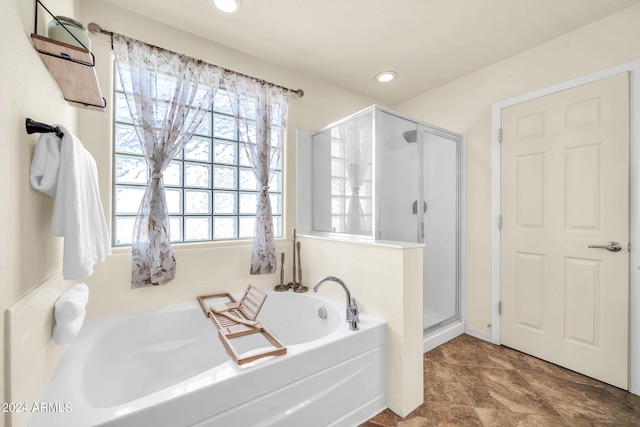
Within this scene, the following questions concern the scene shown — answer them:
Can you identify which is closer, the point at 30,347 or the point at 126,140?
the point at 30,347

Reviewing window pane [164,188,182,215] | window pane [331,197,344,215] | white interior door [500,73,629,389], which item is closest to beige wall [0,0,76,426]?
window pane [164,188,182,215]

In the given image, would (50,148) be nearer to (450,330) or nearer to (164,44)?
(164,44)

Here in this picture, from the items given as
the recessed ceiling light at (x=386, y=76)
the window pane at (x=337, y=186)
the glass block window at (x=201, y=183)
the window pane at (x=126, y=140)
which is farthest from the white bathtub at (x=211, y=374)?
the recessed ceiling light at (x=386, y=76)

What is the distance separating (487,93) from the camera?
7.77 feet

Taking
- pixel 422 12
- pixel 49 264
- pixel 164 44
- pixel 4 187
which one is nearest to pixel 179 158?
pixel 164 44

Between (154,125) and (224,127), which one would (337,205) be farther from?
(154,125)

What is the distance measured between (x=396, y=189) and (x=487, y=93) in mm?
1344

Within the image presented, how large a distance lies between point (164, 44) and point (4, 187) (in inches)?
62.8

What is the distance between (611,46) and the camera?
68.6 inches

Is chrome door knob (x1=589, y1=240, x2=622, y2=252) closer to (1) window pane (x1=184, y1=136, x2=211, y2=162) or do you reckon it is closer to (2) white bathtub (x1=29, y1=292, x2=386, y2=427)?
(2) white bathtub (x1=29, y1=292, x2=386, y2=427)

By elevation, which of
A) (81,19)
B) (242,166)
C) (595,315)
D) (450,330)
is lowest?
(450,330)

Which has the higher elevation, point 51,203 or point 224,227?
point 51,203

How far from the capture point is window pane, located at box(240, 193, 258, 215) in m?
2.25

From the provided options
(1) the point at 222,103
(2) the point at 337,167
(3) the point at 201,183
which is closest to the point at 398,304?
(2) the point at 337,167
